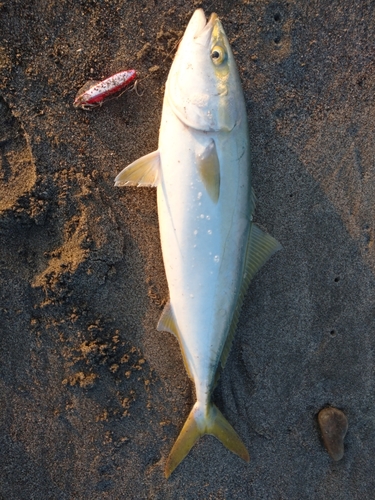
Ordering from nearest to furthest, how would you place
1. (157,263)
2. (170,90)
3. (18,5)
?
(170,90)
(18,5)
(157,263)

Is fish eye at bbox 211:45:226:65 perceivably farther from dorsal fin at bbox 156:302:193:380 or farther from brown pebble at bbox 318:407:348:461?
brown pebble at bbox 318:407:348:461

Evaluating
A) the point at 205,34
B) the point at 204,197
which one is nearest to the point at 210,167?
the point at 204,197

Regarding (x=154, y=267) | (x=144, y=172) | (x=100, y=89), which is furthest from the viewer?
(x=154, y=267)

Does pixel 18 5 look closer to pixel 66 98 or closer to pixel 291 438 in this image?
pixel 66 98

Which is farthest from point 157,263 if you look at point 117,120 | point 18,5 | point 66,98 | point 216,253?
point 18,5

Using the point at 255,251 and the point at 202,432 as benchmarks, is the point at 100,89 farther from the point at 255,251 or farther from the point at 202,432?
the point at 202,432

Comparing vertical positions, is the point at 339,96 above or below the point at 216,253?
above
